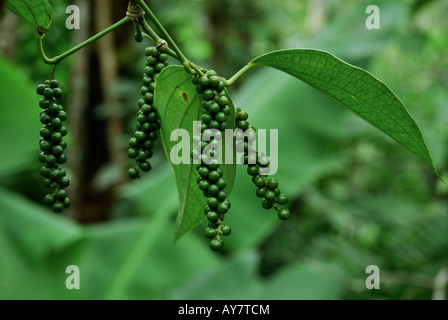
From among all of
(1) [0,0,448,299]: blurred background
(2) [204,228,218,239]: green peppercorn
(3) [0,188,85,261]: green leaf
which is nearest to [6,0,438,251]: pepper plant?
(2) [204,228,218,239]: green peppercorn

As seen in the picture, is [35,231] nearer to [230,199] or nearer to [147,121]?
[230,199]

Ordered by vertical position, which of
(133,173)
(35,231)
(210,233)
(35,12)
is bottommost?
(210,233)

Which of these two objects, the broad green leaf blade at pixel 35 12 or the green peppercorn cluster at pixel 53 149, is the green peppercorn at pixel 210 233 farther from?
the broad green leaf blade at pixel 35 12

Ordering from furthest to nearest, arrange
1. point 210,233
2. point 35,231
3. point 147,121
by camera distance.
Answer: point 35,231
point 147,121
point 210,233

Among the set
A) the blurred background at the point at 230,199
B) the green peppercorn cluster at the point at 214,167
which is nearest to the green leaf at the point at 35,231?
the blurred background at the point at 230,199

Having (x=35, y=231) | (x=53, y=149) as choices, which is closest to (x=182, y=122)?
(x=53, y=149)
